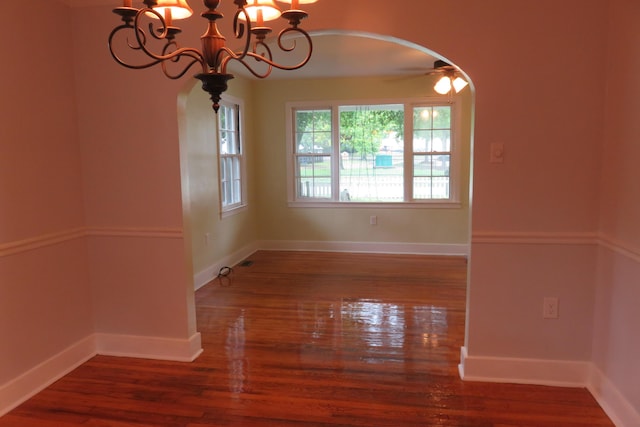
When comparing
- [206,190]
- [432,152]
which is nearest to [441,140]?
[432,152]

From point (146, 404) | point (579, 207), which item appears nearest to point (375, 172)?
point (579, 207)

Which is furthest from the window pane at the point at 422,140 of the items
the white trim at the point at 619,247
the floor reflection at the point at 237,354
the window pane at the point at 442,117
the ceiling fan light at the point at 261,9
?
the ceiling fan light at the point at 261,9

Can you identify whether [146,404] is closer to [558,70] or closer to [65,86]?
[65,86]

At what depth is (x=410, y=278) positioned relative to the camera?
5.00 m

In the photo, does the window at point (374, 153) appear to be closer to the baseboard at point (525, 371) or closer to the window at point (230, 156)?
the window at point (230, 156)

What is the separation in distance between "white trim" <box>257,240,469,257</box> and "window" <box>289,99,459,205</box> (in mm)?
589

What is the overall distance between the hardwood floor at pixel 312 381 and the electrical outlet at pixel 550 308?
0.43m

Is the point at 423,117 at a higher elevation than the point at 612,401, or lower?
higher

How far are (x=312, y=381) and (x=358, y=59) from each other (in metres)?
3.58

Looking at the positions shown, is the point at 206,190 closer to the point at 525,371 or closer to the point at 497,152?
the point at 497,152

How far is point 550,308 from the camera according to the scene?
8.80 feet

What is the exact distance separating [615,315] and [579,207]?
0.62 m

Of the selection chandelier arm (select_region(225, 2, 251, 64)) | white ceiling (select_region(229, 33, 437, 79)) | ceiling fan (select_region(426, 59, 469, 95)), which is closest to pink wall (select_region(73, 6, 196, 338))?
chandelier arm (select_region(225, 2, 251, 64))

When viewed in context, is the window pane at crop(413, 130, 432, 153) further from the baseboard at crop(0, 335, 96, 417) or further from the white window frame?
the baseboard at crop(0, 335, 96, 417)
